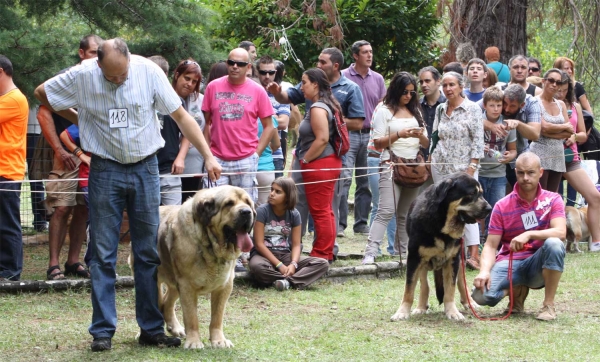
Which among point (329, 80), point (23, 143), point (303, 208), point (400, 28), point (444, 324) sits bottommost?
point (444, 324)

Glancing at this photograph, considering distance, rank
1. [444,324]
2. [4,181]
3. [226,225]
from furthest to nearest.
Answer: [4,181] → [444,324] → [226,225]

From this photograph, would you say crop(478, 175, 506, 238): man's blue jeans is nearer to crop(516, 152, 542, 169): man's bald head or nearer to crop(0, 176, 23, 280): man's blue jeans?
crop(516, 152, 542, 169): man's bald head

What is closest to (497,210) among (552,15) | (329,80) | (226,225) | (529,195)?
(529,195)

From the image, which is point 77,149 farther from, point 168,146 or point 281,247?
point 281,247

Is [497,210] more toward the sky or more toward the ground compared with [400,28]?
more toward the ground

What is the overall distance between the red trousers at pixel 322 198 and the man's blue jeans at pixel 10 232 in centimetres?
298

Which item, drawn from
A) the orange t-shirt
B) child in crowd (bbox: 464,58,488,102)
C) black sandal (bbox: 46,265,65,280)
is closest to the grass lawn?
black sandal (bbox: 46,265,65,280)

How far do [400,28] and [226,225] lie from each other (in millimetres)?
9930

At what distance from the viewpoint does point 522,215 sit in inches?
292

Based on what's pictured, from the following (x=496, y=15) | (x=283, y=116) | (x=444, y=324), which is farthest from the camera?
(x=496, y=15)

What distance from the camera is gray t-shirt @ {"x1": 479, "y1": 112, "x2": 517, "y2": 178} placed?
10133 mm

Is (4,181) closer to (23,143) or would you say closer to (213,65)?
(23,143)

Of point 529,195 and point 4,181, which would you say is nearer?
point 529,195

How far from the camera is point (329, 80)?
10492 mm
